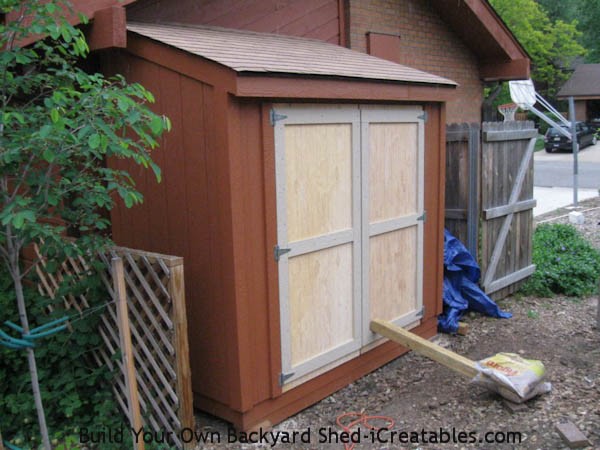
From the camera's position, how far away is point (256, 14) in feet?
17.6

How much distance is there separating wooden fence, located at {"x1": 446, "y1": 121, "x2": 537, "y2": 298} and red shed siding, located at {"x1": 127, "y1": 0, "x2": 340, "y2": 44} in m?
1.76

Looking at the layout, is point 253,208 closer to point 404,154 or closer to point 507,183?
point 404,154

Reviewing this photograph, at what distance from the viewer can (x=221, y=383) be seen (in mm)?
3947

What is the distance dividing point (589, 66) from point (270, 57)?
43.4 meters

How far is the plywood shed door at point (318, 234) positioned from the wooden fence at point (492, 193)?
224 cm

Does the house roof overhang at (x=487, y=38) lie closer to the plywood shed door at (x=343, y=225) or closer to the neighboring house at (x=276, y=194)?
the neighboring house at (x=276, y=194)

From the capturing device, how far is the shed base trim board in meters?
3.96

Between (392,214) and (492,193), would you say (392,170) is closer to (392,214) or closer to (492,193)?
(392,214)

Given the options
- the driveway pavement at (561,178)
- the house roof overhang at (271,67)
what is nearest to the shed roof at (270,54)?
the house roof overhang at (271,67)

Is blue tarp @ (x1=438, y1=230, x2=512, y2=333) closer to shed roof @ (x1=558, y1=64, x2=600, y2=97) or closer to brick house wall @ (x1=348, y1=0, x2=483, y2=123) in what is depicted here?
brick house wall @ (x1=348, y1=0, x2=483, y2=123)

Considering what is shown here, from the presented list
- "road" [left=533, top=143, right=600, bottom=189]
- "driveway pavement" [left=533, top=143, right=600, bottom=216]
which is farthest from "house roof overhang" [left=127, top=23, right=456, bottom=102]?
"road" [left=533, top=143, right=600, bottom=189]

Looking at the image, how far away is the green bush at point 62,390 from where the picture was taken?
380 centimetres

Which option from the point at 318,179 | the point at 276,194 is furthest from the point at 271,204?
the point at 318,179

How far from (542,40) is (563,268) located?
32446 mm
